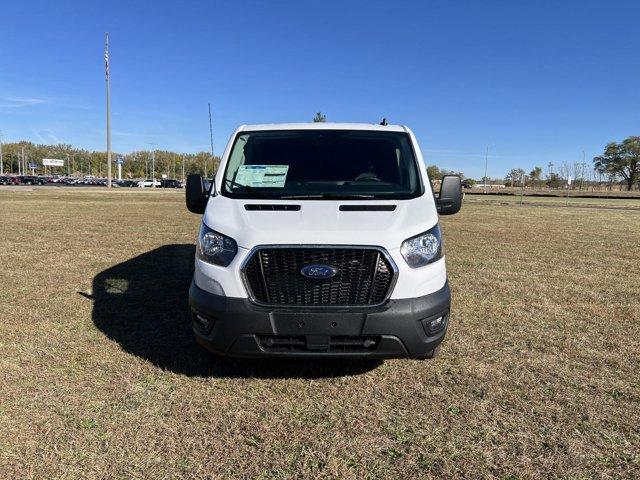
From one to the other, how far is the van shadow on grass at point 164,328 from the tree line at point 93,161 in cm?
14219

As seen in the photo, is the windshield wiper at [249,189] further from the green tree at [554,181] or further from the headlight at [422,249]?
the green tree at [554,181]

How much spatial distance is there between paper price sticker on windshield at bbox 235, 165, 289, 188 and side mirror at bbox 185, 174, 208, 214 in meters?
0.37

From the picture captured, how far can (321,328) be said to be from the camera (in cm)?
318

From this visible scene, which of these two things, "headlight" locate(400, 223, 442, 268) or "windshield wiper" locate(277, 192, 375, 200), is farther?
"windshield wiper" locate(277, 192, 375, 200)

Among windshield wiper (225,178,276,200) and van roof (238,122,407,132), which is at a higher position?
van roof (238,122,407,132)

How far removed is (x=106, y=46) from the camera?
50.5 metres

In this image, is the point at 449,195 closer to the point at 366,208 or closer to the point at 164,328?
the point at 366,208

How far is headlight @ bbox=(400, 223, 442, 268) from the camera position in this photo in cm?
331

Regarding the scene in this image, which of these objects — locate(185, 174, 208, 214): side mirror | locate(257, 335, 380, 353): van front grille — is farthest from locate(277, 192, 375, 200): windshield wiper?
locate(257, 335, 380, 353): van front grille

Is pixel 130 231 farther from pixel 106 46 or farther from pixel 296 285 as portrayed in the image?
pixel 106 46

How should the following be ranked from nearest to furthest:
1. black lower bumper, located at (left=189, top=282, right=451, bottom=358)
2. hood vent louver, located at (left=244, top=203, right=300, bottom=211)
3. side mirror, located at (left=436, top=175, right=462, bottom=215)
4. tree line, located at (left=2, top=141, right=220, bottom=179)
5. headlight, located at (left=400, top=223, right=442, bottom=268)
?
black lower bumper, located at (left=189, top=282, right=451, bottom=358) < headlight, located at (left=400, top=223, right=442, bottom=268) < hood vent louver, located at (left=244, top=203, right=300, bottom=211) < side mirror, located at (left=436, top=175, right=462, bottom=215) < tree line, located at (left=2, top=141, right=220, bottom=179)

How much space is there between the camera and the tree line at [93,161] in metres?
150

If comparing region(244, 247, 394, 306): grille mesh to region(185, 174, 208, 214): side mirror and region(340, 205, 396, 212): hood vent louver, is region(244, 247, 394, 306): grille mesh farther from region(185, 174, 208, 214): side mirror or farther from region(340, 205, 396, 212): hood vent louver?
region(185, 174, 208, 214): side mirror

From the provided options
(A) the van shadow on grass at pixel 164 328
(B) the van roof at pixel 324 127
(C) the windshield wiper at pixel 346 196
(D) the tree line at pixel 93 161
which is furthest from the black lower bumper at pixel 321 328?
(D) the tree line at pixel 93 161
